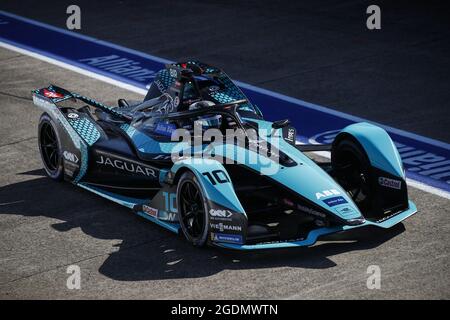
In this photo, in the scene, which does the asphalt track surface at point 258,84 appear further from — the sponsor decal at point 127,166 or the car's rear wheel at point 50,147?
the sponsor decal at point 127,166

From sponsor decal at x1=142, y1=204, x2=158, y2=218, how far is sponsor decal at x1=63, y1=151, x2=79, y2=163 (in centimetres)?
168

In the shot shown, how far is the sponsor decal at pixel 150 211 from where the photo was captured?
10.5m

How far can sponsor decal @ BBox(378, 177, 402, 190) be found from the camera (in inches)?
406

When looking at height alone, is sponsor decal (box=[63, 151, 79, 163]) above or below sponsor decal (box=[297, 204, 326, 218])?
above

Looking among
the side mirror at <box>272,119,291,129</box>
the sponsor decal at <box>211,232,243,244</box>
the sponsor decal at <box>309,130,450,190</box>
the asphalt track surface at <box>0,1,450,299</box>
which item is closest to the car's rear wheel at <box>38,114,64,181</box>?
the asphalt track surface at <box>0,1,450,299</box>

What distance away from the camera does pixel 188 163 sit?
990 cm

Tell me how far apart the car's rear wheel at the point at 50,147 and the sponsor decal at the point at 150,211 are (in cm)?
203

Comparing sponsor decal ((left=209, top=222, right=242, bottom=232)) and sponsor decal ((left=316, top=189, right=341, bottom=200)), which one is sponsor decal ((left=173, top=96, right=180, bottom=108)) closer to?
sponsor decal ((left=209, top=222, right=242, bottom=232))

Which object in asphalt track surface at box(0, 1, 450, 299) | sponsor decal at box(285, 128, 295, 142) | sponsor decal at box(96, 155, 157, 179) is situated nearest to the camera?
asphalt track surface at box(0, 1, 450, 299)

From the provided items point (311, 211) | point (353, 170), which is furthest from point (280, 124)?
point (311, 211)

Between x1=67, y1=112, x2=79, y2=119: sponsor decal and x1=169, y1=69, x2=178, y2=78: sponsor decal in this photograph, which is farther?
x1=67, y1=112, x2=79, y2=119: sponsor decal

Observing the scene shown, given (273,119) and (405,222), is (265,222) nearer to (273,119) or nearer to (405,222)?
(405,222)

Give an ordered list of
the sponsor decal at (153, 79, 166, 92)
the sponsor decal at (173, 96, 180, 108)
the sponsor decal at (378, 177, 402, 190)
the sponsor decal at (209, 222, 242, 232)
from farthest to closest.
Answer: the sponsor decal at (153, 79, 166, 92) < the sponsor decal at (173, 96, 180, 108) < the sponsor decal at (378, 177, 402, 190) < the sponsor decal at (209, 222, 242, 232)

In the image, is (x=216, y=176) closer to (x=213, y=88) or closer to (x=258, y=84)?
(x=213, y=88)
